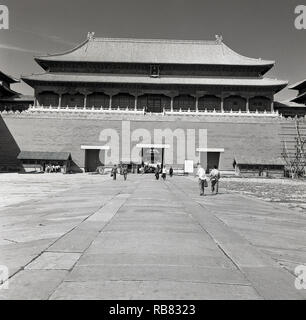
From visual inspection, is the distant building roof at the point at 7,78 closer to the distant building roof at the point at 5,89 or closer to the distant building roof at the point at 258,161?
the distant building roof at the point at 5,89

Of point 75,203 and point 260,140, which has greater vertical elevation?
point 260,140

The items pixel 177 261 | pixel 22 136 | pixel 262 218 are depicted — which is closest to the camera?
pixel 177 261

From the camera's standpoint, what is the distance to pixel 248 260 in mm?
4594

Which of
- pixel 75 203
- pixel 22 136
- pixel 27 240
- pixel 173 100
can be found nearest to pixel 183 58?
pixel 173 100

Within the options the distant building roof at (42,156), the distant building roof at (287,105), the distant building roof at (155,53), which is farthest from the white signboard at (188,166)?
the distant building roof at (287,105)

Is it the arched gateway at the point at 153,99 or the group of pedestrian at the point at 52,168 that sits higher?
the arched gateway at the point at 153,99

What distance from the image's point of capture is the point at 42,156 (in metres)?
35.5

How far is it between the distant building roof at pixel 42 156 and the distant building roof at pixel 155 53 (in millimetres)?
13528

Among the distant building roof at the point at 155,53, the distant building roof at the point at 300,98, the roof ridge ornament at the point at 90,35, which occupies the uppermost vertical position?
the roof ridge ornament at the point at 90,35

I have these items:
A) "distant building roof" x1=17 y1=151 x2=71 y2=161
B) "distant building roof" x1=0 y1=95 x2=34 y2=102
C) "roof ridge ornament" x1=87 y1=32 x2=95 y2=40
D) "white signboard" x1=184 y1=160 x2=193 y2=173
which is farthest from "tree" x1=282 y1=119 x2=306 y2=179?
"distant building roof" x1=0 y1=95 x2=34 y2=102

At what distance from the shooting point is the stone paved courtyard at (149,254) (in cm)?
340

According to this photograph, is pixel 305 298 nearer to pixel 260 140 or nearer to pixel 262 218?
pixel 262 218

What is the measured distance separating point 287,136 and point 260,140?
2.70 meters

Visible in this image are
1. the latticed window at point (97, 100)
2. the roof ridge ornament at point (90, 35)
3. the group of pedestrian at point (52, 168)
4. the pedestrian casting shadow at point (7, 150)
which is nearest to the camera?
the group of pedestrian at point (52, 168)
